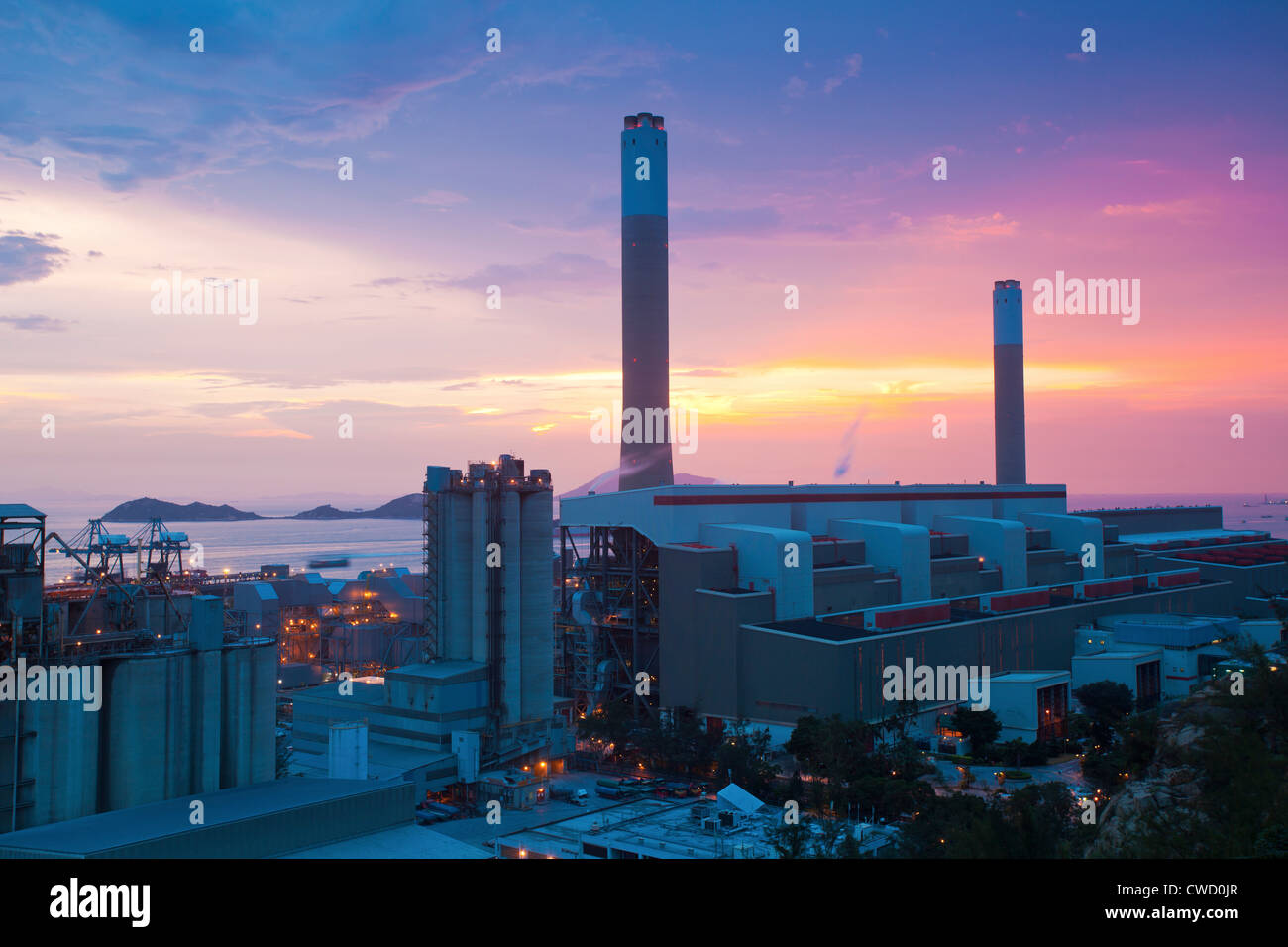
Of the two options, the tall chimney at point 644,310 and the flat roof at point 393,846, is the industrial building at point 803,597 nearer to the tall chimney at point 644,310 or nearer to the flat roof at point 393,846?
the tall chimney at point 644,310

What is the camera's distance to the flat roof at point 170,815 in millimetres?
21484

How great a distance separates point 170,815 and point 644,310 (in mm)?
47180

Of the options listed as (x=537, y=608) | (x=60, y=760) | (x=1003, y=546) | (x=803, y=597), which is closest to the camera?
(x=60, y=760)

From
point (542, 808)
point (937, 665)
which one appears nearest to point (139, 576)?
point (542, 808)

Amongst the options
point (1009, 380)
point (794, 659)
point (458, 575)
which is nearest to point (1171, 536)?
point (1009, 380)

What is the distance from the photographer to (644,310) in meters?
65.4

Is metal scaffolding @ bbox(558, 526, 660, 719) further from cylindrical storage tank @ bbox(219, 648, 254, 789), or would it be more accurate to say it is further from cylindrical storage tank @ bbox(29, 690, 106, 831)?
cylindrical storage tank @ bbox(29, 690, 106, 831)

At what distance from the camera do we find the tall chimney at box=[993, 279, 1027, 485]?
9269 cm

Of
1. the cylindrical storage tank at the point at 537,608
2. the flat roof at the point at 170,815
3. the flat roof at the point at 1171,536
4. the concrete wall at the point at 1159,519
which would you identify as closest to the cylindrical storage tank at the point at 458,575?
the cylindrical storage tank at the point at 537,608

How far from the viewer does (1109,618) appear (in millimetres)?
57812

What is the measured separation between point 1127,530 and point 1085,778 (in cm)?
6272

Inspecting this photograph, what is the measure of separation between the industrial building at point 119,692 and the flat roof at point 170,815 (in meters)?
1.00

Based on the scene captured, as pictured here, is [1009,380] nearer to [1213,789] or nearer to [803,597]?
[803,597]
